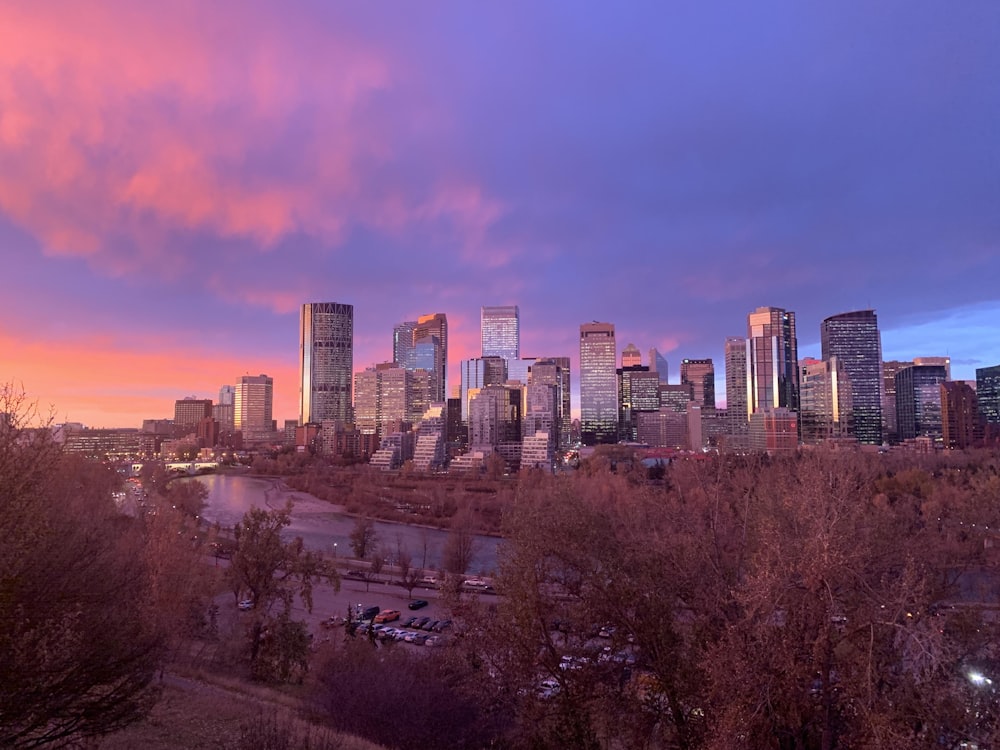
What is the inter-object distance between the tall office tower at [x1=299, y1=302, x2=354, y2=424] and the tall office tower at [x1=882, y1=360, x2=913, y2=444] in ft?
372

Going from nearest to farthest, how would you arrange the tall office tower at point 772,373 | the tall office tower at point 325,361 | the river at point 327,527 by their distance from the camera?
the river at point 327,527 < the tall office tower at point 772,373 < the tall office tower at point 325,361

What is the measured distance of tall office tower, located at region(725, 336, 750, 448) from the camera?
Result: 118 metres

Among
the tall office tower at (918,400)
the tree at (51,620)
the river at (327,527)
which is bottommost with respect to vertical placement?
the river at (327,527)

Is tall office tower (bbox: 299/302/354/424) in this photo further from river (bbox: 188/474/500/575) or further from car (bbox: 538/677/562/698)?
car (bbox: 538/677/562/698)

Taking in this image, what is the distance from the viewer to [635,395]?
149750 mm

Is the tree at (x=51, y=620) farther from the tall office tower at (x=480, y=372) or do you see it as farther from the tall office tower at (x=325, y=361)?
the tall office tower at (x=325, y=361)

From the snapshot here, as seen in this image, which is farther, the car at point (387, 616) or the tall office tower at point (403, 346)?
the tall office tower at point (403, 346)

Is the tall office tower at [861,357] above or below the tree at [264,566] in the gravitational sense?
above

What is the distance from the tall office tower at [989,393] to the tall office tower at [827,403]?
15888 millimetres

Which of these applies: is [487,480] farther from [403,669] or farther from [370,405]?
[370,405]

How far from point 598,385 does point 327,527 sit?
102m

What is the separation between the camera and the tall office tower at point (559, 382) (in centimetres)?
11947

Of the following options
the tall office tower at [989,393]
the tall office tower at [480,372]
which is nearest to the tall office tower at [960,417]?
the tall office tower at [989,393]

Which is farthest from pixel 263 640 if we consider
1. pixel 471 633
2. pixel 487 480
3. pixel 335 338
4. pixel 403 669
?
pixel 335 338
